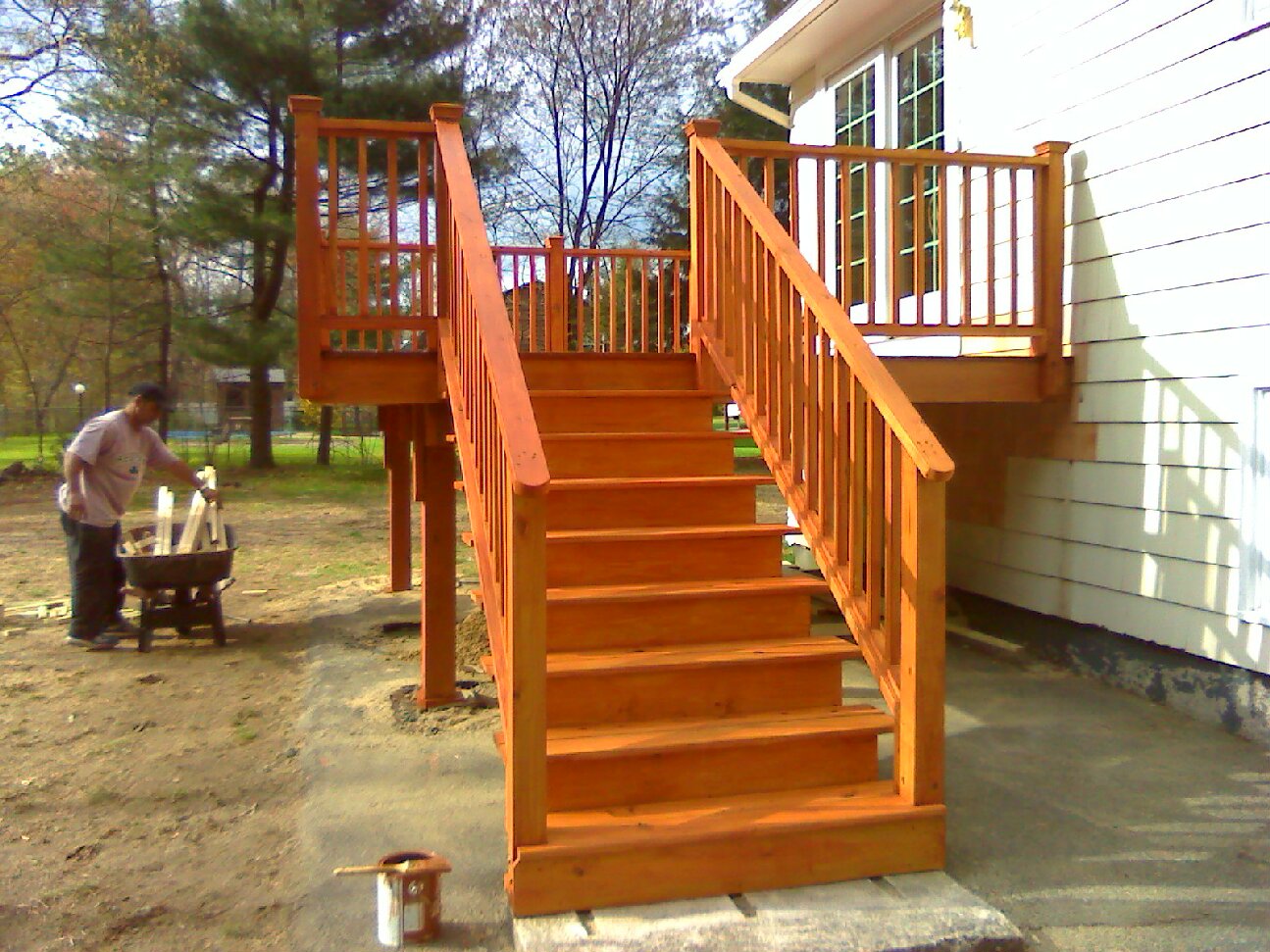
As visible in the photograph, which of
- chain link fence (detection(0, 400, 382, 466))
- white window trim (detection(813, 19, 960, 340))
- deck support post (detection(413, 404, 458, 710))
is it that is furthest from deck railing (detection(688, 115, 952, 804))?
chain link fence (detection(0, 400, 382, 466))

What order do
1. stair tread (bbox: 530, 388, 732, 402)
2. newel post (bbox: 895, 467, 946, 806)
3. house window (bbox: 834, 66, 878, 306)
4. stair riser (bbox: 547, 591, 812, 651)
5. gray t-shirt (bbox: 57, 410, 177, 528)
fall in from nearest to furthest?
newel post (bbox: 895, 467, 946, 806) < stair riser (bbox: 547, 591, 812, 651) < stair tread (bbox: 530, 388, 732, 402) < gray t-shirt (bbox: 57, 410, 177, 528) < house window (bbox: 834, 66, 878, 306)

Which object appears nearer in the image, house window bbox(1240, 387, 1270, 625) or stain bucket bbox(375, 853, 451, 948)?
stain bucket bbox(375, 853, 451, 948)

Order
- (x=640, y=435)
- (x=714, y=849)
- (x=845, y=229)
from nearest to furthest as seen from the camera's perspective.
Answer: (x=714, y=849) → (x=640, y=435) → (x=845, y=229)

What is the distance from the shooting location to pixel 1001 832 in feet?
11.2

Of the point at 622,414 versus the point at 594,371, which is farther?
the point at 594,371

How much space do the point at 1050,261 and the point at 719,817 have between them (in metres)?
3.65

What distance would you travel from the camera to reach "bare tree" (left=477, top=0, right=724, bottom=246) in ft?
83.4

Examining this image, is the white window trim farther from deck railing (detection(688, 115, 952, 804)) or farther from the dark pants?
the dark pants

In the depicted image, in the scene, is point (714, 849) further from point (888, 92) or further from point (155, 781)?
point (888, 92)

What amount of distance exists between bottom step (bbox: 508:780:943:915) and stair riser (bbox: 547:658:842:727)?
1.18ft

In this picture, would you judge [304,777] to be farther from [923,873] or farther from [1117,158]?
[1117,158]

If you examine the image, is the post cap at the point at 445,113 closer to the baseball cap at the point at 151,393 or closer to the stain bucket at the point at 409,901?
the baseball cap at the point at 151,393

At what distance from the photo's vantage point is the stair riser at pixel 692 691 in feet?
11.0

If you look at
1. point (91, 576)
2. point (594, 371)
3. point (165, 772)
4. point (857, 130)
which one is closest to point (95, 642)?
point (91, 576)
